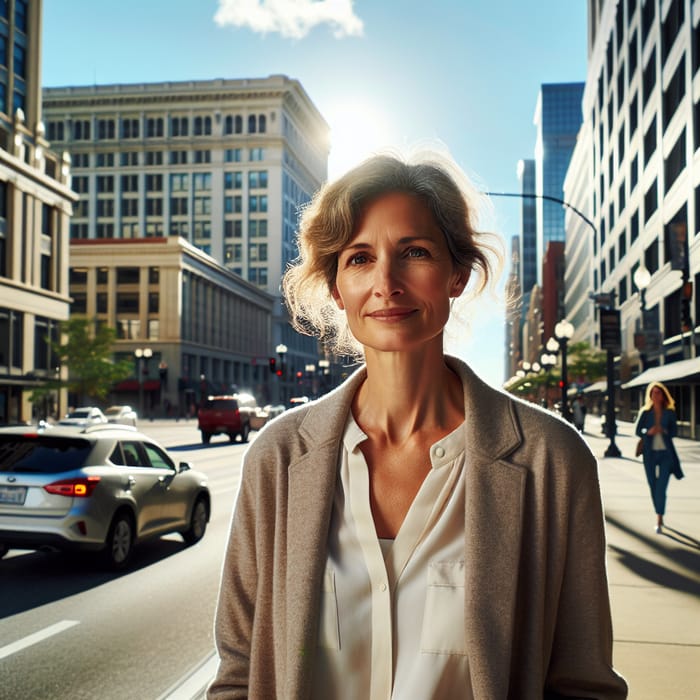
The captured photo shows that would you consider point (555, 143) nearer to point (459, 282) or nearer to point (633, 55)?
point (633, 55)

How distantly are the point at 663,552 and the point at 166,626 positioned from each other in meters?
5.98

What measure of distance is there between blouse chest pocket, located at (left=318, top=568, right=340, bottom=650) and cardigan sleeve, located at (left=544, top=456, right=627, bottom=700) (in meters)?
0.53

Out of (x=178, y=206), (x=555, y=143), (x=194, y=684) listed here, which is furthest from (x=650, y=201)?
(x=555, y=143)

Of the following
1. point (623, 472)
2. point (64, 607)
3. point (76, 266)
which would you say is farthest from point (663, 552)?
point (76, 266)

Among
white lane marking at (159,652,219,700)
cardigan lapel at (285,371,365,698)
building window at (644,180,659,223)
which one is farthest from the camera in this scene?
building window at (644,180,659,223)

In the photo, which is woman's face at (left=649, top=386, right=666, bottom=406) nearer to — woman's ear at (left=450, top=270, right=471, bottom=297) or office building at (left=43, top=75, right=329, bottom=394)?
woman's ear at (left=450, top=270, right=471, bottom=297)

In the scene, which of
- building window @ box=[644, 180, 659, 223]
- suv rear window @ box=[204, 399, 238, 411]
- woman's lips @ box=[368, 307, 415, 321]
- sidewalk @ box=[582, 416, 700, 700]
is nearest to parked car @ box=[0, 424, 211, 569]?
sidewalk @ box=[582, 416, 700, 700]

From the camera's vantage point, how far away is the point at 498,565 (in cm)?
199

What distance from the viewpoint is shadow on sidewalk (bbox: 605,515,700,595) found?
28.2 feet

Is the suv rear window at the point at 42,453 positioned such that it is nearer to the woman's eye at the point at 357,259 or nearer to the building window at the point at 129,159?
the woman's eye at the point at 357,259

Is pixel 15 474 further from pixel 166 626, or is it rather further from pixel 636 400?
pixel 636 400

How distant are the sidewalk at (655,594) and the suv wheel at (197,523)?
224 inches

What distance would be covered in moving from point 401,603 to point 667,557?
8842mm

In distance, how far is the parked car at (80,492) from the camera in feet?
32.7
